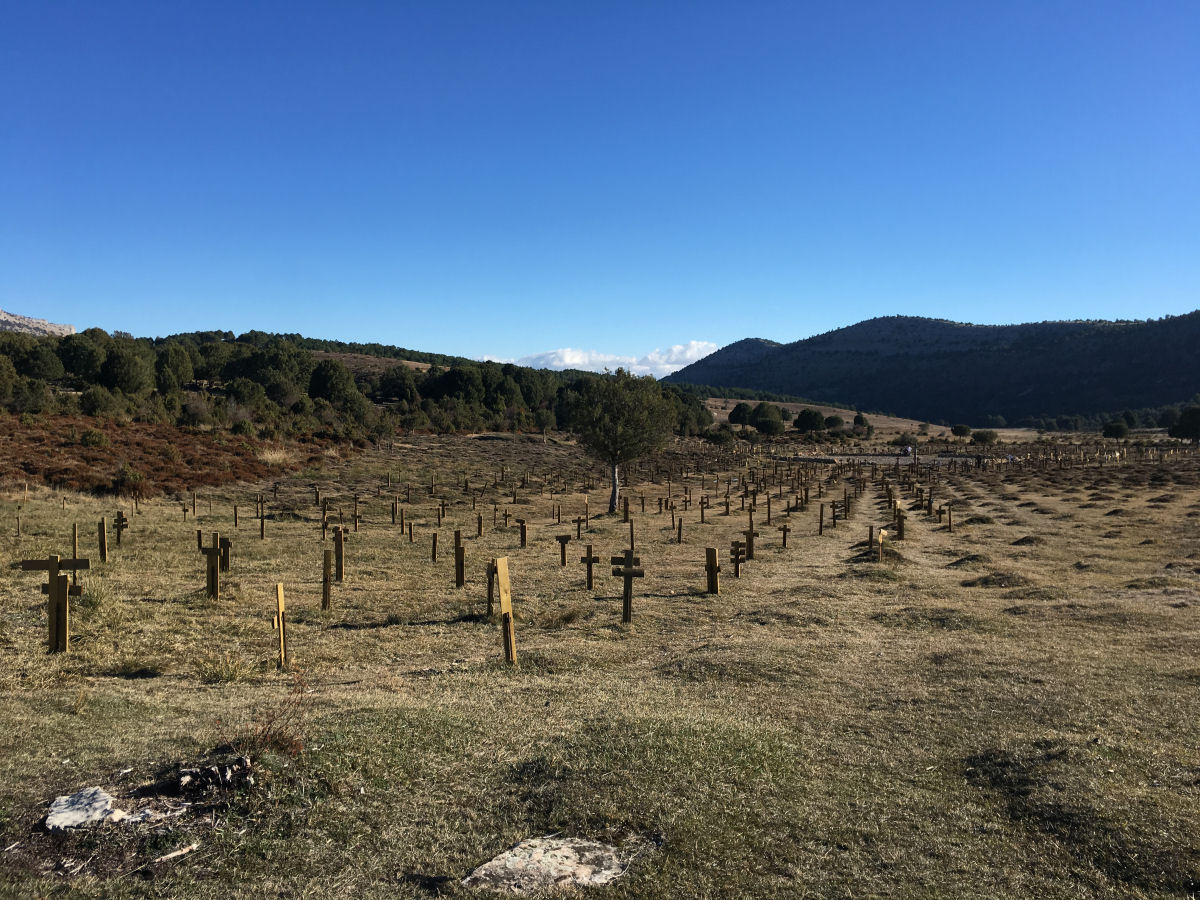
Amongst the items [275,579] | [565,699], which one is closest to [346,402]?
[275,579]

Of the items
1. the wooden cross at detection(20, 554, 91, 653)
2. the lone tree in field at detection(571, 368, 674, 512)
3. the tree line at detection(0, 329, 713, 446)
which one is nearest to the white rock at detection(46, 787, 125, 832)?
the wooden cross at detection(20, 554, 91, 653)

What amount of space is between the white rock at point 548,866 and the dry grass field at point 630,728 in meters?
0.16

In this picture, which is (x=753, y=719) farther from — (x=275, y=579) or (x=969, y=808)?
(x=275, y=579)

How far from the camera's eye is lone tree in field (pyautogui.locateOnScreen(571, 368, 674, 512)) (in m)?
37.2

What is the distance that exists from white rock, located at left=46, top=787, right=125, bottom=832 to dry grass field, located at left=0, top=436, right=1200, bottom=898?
12 cm

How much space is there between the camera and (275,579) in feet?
55.3

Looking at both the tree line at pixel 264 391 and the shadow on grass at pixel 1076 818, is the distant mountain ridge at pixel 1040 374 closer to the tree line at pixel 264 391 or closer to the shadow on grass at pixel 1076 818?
the tree line at pixel 264 391

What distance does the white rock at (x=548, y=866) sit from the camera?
480 centimetres

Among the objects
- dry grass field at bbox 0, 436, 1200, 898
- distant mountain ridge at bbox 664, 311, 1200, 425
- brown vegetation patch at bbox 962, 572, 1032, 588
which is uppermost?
distant mountain ridge at bbox 664, 311, 1200, 425

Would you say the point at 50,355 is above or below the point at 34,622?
above

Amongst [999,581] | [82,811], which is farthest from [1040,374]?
[82,811]

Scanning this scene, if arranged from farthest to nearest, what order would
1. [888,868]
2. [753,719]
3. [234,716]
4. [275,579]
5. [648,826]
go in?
[275,579]
[753,719]
[234,716]
[648,826]
[888,868]

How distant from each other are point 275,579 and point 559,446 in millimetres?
52436

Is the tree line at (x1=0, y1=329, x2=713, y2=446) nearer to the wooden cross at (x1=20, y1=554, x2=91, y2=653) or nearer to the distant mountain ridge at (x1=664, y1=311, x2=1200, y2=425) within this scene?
the wooden cross at (x1=20, y1=554, x2=91, y2=653)
